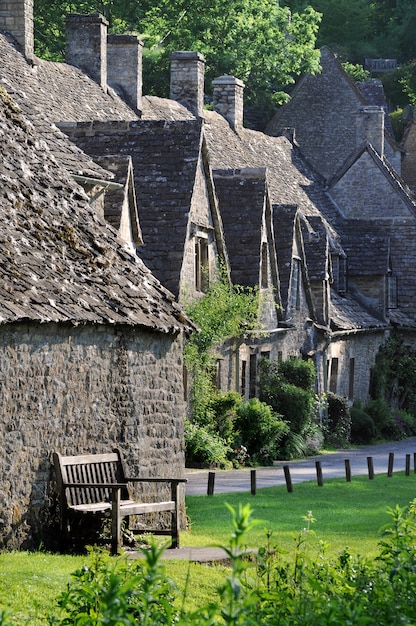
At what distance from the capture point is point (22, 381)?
17203 millimetres

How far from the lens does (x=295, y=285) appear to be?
39.6 metres

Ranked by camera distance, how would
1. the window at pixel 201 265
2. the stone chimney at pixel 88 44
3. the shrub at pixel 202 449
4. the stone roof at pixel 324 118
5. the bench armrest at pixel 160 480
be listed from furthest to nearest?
1. the stone roof at pixel 324 118
2. the stone chimney at pixel 88 44
3. the window at pixel 201 265
4. the shrub at pixel 202 449
5. the bench armrest at pixel 160 480

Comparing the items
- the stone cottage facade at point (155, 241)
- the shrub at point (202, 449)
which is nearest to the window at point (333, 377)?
the stone cottage facade at point (155, 241)

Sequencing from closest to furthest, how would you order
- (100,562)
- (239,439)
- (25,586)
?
(100,562)
(25,586)
(239,439)

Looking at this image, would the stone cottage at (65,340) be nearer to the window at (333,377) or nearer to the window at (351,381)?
the window at (333,377)

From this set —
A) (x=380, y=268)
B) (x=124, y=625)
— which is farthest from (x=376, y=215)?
(x=124, y=625)

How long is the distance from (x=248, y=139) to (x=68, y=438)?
30.7 m

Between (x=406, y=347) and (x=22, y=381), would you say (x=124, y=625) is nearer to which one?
(x=22, y=381)

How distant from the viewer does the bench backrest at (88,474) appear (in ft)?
58.5

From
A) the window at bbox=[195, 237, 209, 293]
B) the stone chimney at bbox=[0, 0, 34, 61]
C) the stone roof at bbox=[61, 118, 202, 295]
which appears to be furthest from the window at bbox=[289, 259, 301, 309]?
the stone chimney at bbox=[0, 0, 34, 61]

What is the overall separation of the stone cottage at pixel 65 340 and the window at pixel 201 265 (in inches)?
329

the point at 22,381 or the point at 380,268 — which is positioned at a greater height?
the point at 380,268

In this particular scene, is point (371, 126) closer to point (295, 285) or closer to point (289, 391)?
point (295, 285)

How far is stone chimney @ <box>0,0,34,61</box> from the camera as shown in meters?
Result: 35.2
